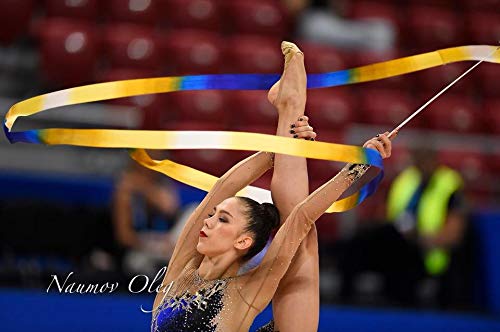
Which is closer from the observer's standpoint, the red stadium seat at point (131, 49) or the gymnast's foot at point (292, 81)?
the gymnast's foot at point (292, 81)

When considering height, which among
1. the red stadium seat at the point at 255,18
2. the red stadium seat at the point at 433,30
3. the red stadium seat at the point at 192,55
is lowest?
the red stadium seat at the point at 192,55

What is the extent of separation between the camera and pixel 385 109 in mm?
5445

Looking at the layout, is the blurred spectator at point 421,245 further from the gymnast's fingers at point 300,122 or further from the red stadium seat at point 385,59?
the gymnast's fingers at point 300,122

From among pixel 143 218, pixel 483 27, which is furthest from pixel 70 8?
pixel 483 27

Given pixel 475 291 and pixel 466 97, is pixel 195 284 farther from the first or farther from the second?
pixel 466 97

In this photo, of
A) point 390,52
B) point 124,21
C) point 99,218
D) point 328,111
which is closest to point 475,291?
point 328,111

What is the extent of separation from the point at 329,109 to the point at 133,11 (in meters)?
1.38

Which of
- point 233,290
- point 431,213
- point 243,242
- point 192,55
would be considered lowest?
point 233,290

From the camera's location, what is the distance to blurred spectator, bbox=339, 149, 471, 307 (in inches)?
157

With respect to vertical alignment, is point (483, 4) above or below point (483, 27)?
above

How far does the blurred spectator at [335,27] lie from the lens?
5883 millimetres

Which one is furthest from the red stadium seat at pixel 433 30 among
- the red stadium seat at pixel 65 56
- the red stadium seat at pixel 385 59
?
the red stadium seat at pixel 65 56

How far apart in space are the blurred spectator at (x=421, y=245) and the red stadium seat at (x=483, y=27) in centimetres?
242

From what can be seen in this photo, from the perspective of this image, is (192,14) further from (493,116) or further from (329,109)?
(493,116)
